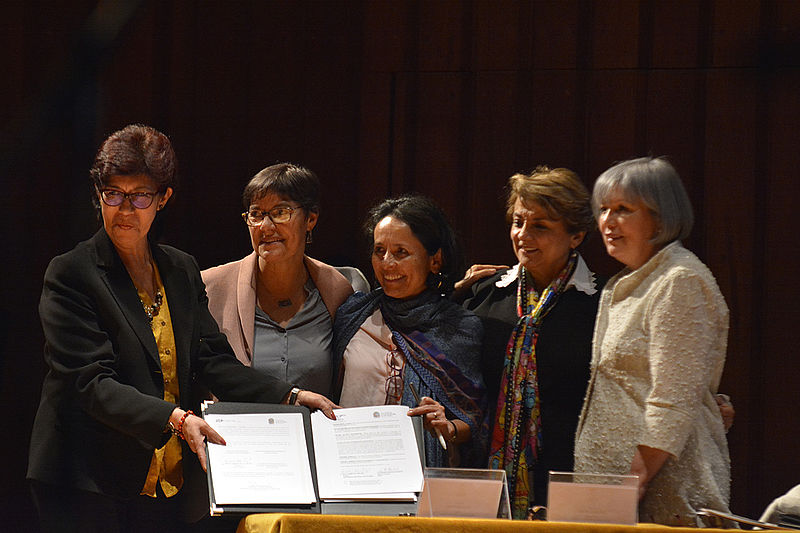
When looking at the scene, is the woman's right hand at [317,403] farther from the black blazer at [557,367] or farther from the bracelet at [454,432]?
the black blazer at [557,367]

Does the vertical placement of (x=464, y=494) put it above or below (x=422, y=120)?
below

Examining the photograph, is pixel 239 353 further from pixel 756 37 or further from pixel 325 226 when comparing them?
pixel 756 37

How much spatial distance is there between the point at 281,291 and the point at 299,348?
0.22m

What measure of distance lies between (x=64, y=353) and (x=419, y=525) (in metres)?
1.01

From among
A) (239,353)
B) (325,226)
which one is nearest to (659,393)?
(239,353)

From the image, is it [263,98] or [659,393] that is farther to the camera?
[263,98]

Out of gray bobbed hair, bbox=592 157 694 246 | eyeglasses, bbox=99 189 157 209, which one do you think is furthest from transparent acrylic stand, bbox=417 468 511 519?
eyeglasses, bbox=99 189 157 209

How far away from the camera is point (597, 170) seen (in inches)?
148

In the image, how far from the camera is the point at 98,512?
2398mm

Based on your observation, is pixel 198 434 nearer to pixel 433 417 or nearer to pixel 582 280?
pixel 433 417

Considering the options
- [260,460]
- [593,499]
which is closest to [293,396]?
[260,460]

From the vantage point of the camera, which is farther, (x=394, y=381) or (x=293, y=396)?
(x=394, y=381)

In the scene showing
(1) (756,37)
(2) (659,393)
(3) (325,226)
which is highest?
(1) (756,37)

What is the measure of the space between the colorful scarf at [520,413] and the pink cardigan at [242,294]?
1.88ft
